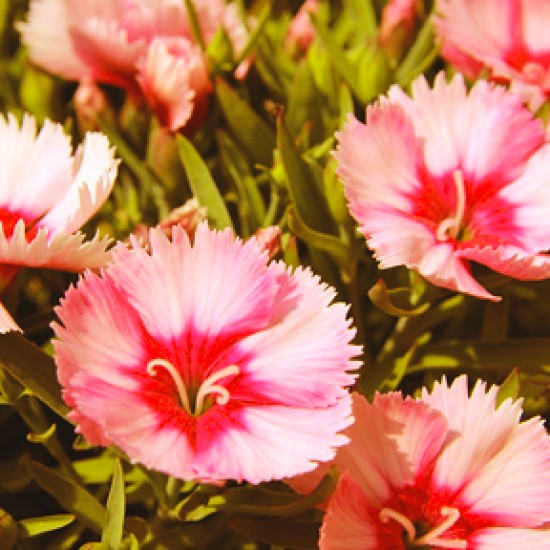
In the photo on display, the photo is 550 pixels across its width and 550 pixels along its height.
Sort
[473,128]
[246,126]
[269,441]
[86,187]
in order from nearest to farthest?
[269,441] < [86,187] < [473,128] < [246,126]

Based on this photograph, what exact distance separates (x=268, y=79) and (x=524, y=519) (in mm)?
802

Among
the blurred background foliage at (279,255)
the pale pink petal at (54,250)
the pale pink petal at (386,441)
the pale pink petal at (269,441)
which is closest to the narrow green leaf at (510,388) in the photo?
the blurred background foliage at (279,255)

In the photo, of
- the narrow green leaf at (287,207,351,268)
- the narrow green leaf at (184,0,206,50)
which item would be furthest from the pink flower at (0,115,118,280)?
the narrow green leaf at (184,0,206,50)

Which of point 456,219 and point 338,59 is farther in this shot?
point 338,59

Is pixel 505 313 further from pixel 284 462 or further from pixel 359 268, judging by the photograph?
pixel 284 462

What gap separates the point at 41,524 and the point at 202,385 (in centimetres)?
24

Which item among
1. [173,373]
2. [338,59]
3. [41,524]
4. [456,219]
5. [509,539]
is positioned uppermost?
[338,59]

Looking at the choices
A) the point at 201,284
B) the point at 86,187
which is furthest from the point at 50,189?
the point at 201,284

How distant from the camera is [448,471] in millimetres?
830

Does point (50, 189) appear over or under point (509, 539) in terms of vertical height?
over

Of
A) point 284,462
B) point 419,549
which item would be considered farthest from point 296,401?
point 419,549

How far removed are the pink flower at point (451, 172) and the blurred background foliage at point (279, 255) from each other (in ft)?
0.25

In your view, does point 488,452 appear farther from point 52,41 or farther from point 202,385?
point 52,41

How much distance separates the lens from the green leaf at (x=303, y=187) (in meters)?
1.09
